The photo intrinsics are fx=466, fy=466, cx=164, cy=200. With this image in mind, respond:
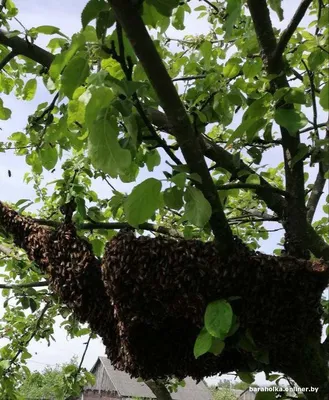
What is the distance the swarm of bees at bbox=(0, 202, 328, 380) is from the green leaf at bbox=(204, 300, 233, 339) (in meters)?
0.05

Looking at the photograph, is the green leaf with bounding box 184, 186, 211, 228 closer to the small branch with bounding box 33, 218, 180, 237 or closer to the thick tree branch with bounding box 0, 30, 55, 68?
the small branch with bounding box 33, 218, 180, 237

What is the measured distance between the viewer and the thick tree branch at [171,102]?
0.81m

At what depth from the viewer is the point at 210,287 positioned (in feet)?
3.71

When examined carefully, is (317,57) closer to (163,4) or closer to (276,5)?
(276,5)

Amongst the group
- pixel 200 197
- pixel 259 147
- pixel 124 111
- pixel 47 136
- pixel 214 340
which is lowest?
pixel 214 340

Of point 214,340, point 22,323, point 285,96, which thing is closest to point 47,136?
point 285,96

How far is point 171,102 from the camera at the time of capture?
95 cm

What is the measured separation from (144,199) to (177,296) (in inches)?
13.8

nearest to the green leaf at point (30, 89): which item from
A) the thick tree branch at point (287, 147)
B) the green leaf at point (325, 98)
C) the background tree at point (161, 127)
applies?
the background tree at point (161, 127)

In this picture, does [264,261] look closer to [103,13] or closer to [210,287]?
[210,287]

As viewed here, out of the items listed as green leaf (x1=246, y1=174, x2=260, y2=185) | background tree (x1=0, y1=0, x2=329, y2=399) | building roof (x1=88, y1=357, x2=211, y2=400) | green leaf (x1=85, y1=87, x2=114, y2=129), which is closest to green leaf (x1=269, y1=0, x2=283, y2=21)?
background tree (x1=0, y1=0, x2=329, y2=399)

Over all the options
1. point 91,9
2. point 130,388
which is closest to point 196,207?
point 91,9

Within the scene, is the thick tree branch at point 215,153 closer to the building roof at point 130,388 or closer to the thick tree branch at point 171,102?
the thick tree branch at point 171,102

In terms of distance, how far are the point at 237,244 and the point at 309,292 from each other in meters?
0.22
